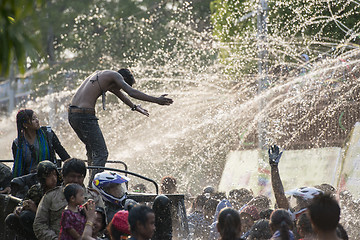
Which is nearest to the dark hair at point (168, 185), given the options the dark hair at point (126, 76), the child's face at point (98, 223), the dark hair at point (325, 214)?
the dark hair at point (126, 76)

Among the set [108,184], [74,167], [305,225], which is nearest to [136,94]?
[108,184]

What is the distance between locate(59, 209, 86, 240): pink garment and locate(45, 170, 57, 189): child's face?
0.72 m

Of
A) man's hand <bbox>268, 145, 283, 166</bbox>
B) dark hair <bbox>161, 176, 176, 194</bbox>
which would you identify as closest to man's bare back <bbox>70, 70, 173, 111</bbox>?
man's hand <bbox>268, 145, 283, 166</bbox>

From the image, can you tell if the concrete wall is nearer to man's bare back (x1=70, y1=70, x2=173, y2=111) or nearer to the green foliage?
man's bare back (x1=70, y1=70, x2=173, y2=111)

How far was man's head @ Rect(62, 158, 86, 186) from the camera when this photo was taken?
226 inches

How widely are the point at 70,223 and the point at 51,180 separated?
809 mm

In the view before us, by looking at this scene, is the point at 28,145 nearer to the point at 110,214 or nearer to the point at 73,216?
the point at 110,214

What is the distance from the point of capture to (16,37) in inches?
120

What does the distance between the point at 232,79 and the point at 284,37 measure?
251 cm

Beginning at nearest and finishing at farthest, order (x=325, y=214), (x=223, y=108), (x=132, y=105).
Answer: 1. (x=325, y=214)
2. (x=132, y=105)
3. (x=223, y=108)

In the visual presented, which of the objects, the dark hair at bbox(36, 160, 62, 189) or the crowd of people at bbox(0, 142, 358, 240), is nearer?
the crowd of people at bbox(0, 142, 358, 240)

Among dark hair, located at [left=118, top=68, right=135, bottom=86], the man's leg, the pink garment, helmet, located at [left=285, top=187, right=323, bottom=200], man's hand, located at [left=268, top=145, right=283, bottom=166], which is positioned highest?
dark hair, located at [left=118, top=68, right=135, bottom=86]

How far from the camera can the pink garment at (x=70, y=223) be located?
16.7 ft

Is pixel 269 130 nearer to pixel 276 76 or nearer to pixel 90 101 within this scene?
pixel 276 76
